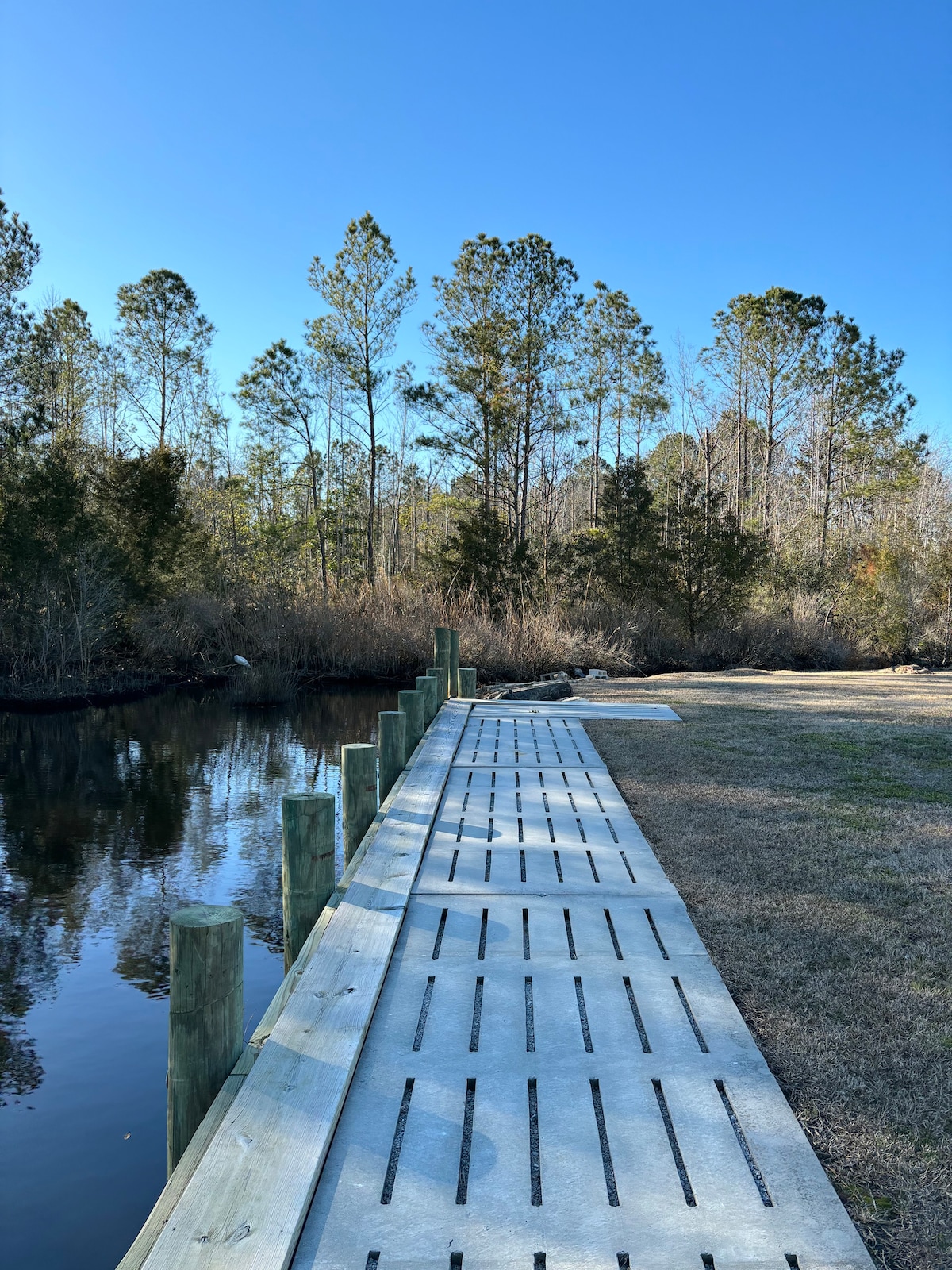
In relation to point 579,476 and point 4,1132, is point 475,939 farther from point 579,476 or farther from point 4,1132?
point 579,476

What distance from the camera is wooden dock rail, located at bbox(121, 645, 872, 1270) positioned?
5.22 feet

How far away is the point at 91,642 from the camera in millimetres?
14750

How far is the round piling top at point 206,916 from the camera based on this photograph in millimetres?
2131

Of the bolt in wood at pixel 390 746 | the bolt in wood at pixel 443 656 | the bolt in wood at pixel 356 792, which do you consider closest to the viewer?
the bolt in wood at pixel 356 792

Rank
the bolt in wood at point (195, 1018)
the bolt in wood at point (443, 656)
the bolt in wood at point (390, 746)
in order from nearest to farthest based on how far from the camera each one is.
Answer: the bolt in wood at point (195, 1018), the bolt in wood at point (390, 746), the bolt in wood at point (443, 656)

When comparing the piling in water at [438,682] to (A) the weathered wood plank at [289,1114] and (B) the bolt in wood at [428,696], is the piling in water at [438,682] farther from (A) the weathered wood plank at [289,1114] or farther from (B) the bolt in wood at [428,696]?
(A) the weathered wood plank at [289,1114]

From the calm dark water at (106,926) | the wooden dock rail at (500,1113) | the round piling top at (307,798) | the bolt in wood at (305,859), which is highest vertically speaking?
the round piling top at (307,798)

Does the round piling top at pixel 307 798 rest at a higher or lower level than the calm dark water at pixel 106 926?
higher

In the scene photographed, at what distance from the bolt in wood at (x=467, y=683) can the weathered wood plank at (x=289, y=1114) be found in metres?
6.39

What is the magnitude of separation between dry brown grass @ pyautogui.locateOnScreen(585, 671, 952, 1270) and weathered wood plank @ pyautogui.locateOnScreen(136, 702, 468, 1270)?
3.43 ft

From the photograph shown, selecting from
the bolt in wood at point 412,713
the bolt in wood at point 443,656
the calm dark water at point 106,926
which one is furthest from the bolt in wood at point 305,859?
the bolt in wood at point 443,656

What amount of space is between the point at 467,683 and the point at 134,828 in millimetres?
3813

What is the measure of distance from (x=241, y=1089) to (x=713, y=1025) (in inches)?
47.3

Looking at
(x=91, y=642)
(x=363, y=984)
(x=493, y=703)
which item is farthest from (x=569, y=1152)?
(x=91, y=642)
